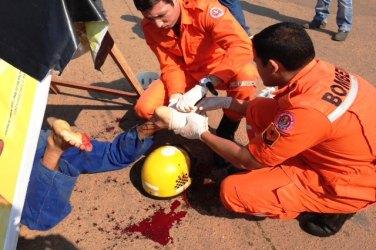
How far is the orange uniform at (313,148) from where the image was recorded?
1.95 m

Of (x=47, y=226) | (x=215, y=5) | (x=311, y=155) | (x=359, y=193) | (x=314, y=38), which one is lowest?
(x=314, y=38)

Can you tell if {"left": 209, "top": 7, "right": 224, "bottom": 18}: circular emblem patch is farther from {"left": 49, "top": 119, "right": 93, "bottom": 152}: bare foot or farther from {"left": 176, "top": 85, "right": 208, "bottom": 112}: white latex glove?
{"left": 49, "top": 119, "right": 93, "bottom": 152}: bare foot

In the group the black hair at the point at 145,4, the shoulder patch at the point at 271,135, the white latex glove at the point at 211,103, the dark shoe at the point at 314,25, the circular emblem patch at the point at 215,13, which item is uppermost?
the black hair at the point at 145,4

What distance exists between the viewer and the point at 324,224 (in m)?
2.50

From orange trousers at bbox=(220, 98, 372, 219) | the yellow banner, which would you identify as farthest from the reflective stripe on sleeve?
the yellow banner

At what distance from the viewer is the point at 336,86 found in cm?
200

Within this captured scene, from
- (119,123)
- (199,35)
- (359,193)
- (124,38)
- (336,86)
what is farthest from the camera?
(124,38)

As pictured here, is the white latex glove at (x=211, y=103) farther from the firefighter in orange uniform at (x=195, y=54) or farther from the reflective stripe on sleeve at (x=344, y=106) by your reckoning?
the reflective stripe on sleeve at (x=344, y=106)

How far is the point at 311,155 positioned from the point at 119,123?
1788 mm

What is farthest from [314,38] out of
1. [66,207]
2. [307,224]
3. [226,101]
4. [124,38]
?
[66,207]

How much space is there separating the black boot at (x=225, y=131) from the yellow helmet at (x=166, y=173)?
0.36 meters

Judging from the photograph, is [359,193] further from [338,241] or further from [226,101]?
[226,101]

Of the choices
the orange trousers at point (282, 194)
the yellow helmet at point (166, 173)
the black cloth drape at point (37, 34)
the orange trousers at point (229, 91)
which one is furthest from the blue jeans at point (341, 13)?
the black cloth drape at point (37, 34)

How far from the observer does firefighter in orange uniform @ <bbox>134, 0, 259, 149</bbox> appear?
2.68 m
